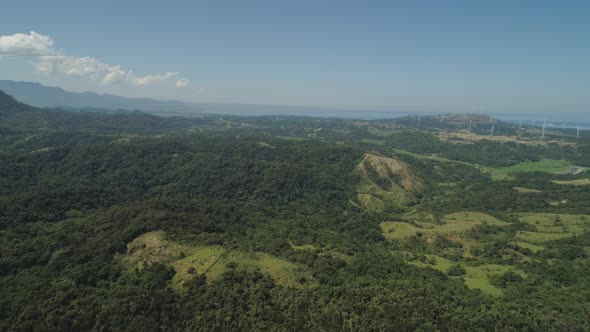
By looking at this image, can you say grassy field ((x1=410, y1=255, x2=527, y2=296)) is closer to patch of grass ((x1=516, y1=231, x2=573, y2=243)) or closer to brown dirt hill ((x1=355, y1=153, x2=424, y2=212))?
patch of grass ((x1=516, y1=231, x2=573, y2=243))

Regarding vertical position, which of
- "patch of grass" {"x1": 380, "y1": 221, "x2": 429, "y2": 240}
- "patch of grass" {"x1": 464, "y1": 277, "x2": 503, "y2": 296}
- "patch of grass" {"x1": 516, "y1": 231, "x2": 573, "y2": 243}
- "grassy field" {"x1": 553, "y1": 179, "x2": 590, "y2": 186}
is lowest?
"patch of grass" {"x1": 380, "y1": 221, "x2": 429, "y2": 240}

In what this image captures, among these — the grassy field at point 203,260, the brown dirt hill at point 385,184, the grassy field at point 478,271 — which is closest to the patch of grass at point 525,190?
the brown dirt hill at point 385,184

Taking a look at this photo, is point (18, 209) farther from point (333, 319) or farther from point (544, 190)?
point (544, 190)

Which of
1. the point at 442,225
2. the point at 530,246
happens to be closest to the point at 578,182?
the point at 442,225

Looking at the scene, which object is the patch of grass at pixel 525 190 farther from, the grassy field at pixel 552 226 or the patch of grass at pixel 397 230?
the patch of grass at pixel 397 230

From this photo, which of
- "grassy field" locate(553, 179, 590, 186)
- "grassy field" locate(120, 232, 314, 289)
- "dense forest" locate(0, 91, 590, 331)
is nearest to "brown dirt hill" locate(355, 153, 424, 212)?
"dense forest" locate(0, 91, 590, 331)

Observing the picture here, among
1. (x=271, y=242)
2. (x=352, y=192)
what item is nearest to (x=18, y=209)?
(x=271, y=242)
